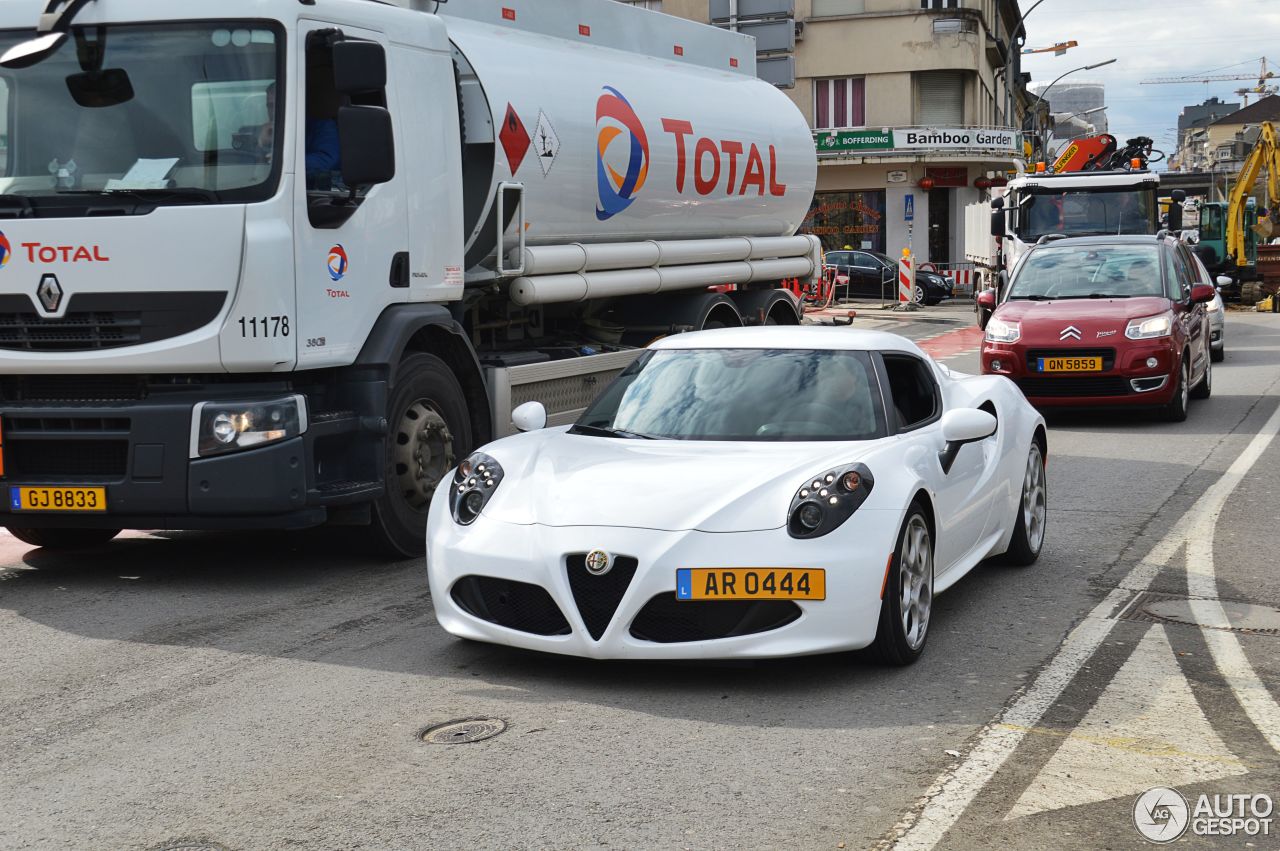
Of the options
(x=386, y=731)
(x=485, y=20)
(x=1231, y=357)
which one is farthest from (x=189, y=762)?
(x=1231, y=357)

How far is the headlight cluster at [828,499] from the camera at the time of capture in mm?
5801

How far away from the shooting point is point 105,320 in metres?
7.67

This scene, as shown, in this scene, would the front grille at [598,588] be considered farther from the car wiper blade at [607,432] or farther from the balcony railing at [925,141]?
the balcony railing at [925,141]

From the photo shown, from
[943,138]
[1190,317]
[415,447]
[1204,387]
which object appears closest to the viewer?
[415,447]

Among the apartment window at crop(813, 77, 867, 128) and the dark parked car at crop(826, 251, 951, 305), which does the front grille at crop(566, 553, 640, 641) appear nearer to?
the dark parked car at crop(826, 251, 951, 305)

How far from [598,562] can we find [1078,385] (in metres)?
9.93

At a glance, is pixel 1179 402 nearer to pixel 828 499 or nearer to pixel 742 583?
pixel 828 499

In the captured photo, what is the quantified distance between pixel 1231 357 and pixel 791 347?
1878 centimetres

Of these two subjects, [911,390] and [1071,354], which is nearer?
[911,390]

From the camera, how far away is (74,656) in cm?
657

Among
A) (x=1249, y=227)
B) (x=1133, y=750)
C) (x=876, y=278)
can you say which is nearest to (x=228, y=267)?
(x=1133, y=750)

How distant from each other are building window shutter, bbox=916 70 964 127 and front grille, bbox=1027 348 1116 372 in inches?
1668

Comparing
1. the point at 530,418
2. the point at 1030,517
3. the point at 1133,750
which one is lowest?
the point at 1133,750

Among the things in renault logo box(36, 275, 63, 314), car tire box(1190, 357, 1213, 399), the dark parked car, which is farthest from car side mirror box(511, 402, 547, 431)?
the dark parked car
